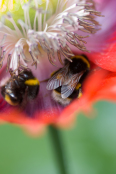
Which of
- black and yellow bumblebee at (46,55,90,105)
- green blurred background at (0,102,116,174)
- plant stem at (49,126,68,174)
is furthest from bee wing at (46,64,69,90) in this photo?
green blurred background at (0,102,116,174)

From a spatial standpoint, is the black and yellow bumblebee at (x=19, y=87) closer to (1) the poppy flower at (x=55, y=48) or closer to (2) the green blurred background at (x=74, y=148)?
(1) the poppy flower at (x=55, y=48)

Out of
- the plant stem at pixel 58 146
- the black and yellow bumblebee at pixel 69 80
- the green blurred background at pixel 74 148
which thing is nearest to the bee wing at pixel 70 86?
the black and yellow bumblebee at pixel 69 80

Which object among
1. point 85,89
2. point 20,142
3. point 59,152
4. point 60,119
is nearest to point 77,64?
point 85,89

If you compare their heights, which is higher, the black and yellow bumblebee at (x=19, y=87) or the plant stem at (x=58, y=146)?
the black and yellow bumblebee at (x=19, y=87)

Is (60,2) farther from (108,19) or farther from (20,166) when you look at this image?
(20,166)

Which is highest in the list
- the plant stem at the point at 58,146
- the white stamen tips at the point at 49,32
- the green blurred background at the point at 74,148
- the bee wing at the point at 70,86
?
the white stamen tips at the point at 49,32

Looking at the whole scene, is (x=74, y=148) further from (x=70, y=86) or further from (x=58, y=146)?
(x=70, y=86)

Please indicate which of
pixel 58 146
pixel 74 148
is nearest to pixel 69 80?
pixel 58 146

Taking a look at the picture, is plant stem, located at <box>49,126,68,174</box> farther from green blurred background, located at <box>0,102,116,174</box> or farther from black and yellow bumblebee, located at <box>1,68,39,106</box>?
green blurred background, located at <box>0,102,116,174</box>
